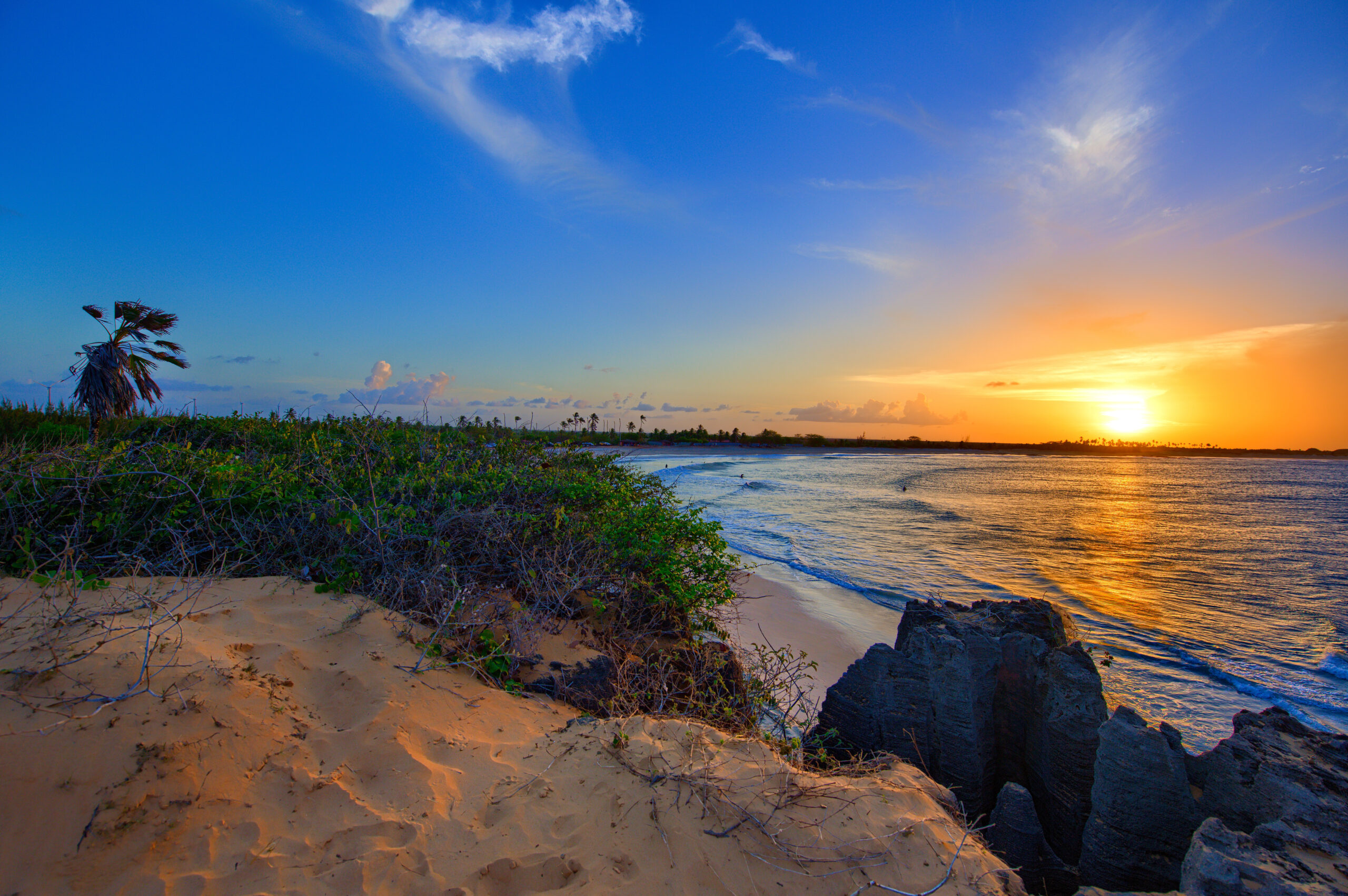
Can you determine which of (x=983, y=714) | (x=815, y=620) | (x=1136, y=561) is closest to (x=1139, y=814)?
(x=983, y=714)

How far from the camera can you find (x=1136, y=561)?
A: 13.5 m

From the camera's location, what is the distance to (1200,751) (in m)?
5.55

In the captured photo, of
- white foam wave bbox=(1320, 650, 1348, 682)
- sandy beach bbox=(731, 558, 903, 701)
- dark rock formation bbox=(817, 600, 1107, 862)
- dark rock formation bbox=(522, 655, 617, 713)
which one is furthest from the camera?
sandy beach bbox=(731, 558, 903, 701)

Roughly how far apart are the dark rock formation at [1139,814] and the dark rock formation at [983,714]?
0.47 metres

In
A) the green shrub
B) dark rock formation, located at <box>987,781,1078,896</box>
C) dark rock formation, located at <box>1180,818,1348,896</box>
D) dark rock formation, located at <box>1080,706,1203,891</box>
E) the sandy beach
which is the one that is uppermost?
the green shrub

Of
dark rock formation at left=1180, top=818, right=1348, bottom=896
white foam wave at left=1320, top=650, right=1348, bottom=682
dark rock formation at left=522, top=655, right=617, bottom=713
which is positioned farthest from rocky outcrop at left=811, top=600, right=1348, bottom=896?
white foam wave at left=1320, top=650, right=1348, bottom=682

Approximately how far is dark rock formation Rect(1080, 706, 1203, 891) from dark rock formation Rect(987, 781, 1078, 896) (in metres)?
0.19

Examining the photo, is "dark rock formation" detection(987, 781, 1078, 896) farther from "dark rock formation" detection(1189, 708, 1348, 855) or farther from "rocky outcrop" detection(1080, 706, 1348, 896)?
"dark rock formation" detection(1189, 708, 1348, 855)

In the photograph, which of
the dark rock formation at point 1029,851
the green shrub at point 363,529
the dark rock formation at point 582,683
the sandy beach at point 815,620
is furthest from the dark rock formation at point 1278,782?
the dark rock formation at point 582,683

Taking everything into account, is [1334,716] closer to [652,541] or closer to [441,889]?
[652,541]

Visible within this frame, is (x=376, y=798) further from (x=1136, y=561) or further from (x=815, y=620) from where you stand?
(x=1136, y=561)

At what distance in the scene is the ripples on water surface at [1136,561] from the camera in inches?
279

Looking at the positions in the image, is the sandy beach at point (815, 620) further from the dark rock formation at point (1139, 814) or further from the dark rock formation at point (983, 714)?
the dark rock formation at point (1139, 814)

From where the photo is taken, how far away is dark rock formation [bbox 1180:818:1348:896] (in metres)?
2.21
